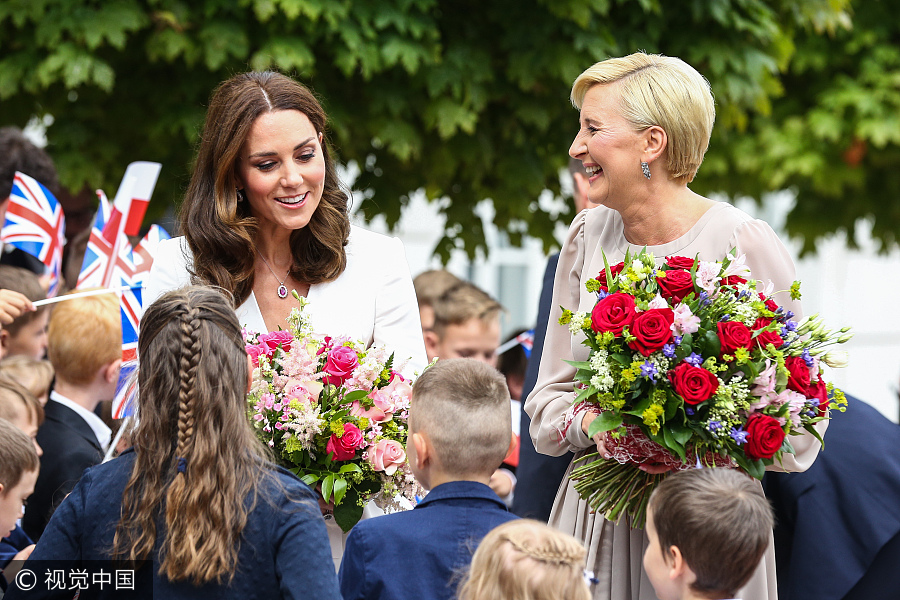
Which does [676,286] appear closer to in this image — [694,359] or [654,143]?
[694,359]

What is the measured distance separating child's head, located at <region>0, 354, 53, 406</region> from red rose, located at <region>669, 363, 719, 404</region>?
321cm

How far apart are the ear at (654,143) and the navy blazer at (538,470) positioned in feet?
2.50

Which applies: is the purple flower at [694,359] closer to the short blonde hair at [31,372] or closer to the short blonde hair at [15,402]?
the short blonde hair at [15,402]

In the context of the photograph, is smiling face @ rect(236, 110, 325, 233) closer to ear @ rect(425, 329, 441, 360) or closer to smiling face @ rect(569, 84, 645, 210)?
smiling face @ rect(569, 84, 645, 210)

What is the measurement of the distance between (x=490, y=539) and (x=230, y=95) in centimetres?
184

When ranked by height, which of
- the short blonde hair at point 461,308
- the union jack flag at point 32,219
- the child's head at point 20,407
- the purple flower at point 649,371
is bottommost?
the child's head at point 20,407

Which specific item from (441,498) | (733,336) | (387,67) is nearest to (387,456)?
(441,498)

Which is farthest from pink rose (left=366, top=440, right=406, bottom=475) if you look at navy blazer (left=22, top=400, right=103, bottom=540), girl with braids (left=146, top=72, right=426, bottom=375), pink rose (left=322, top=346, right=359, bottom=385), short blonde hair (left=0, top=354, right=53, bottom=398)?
short blonde hair (left=0, top=354, right=53, bottom=398)

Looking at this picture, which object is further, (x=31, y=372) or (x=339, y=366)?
(x=31, y=372)

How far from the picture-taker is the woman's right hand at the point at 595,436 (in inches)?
110

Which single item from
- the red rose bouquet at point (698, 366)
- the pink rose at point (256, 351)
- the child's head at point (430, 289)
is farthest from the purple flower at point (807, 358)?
the child's head at point (430, 289)

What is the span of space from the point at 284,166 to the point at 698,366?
5.07 ft

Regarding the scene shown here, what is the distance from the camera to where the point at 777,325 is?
266 centimetres

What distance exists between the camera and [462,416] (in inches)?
111
